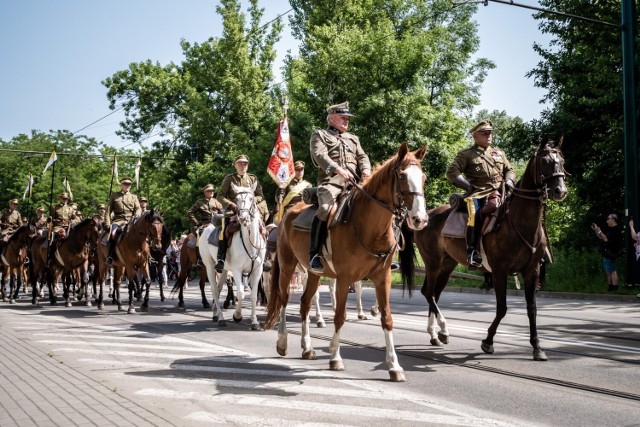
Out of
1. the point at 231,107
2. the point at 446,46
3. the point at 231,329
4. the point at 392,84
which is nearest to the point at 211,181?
the point at 231,107

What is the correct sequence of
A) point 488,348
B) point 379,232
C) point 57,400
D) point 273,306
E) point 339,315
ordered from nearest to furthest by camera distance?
1. point 57,400
2. point 379,232
3. point 339,315
4. point 488,348
5. point 273,306

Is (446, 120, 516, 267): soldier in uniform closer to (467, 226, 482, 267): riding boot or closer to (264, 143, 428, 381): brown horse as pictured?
(467, 226, 482, 267): riding boot

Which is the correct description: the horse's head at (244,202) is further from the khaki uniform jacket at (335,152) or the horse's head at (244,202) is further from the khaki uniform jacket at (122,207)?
the khaki uniform jacket at (122,207)

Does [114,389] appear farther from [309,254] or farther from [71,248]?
[71,248]

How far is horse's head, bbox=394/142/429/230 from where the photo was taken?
24.4ft

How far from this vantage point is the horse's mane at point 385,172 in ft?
25.5

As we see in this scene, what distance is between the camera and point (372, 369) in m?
8.69

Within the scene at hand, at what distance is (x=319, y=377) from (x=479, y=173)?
4.32 meters

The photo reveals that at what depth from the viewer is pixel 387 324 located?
816cm

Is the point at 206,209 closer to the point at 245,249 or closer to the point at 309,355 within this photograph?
the point at 245,249

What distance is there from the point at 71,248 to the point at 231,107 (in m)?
24.9

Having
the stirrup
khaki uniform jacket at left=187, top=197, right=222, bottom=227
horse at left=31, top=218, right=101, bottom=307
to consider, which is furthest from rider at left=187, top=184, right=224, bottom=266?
the stirrup

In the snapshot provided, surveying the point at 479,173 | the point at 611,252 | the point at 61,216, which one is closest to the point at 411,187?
the point at 479,173

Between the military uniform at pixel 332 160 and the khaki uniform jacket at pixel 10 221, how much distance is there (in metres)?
19.9
